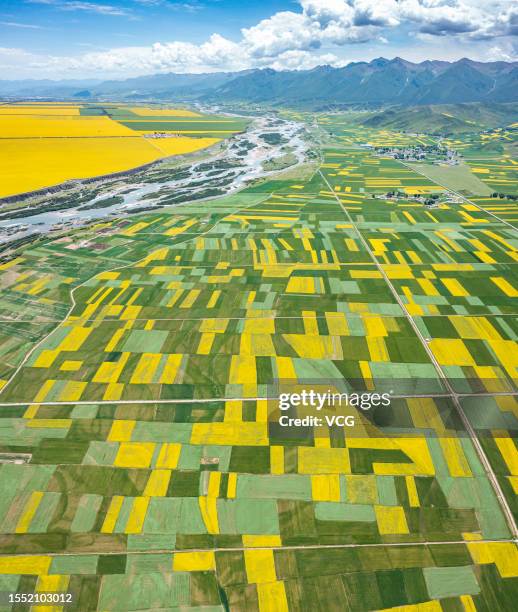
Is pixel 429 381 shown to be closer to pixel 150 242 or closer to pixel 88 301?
pixel 88 301

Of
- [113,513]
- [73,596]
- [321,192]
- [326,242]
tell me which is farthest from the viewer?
[321,192]

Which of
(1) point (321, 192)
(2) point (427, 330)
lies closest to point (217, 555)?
(2) point (427, 330)

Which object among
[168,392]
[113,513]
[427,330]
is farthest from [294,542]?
[427,330]

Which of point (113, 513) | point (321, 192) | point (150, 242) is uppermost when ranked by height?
point (113, 513)

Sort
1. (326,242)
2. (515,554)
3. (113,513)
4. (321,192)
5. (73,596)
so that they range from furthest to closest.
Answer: (321,192)
(326,242)
(113,513)
(515,554)
(73,596)

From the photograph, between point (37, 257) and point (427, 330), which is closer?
point (427, 330)

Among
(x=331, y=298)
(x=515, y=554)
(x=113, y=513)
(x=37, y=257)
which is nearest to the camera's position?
(x=515, y=554)

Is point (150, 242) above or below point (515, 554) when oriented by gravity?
below

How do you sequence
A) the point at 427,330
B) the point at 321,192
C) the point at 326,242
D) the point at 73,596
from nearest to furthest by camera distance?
the point at 73,596
the point at 427,330
the point at 326,242
the point at 321,192

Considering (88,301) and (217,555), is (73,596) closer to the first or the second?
(217,555)
